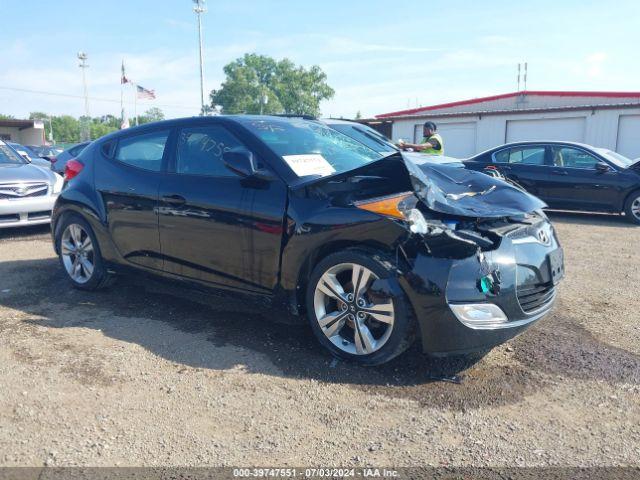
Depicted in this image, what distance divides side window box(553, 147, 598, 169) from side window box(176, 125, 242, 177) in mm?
8254

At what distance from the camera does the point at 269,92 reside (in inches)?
3009

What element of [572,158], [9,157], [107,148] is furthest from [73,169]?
[572,158]

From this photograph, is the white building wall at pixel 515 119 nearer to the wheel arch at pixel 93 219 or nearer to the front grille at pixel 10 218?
the front grille at pixel 10 218

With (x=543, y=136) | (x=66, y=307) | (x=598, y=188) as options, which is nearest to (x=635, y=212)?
(x=598, y=188)

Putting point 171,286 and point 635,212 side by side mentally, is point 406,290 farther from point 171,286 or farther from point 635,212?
point 635,212

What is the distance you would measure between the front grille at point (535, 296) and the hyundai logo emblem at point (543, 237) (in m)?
0.28

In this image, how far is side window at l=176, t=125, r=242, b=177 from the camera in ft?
13.5

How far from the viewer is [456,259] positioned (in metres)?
3.15

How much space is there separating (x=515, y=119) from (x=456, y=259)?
21.9 metres

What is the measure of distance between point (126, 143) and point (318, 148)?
74.8 inches

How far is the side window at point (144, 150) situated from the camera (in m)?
4.55

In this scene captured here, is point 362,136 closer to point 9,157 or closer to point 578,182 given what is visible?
point 578,182

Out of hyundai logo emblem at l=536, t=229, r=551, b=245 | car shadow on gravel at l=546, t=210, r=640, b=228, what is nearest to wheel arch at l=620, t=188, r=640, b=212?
car shadow on gravel at l=546, t=210, r=640, b=228

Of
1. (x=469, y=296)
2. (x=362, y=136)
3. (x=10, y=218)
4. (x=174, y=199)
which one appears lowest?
(x=10, y=218)
